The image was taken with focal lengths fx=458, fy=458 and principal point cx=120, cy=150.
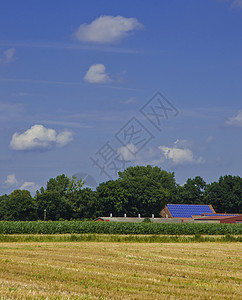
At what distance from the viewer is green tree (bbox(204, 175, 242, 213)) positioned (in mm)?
153000

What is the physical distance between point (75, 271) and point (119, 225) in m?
49.3

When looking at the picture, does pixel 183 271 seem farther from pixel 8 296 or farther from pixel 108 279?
pixel 8 296

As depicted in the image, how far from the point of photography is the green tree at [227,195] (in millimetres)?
153000

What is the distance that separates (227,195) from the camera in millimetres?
153625

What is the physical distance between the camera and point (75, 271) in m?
21.2

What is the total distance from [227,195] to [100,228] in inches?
3653

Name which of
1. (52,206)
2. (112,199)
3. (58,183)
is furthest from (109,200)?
(58,183)

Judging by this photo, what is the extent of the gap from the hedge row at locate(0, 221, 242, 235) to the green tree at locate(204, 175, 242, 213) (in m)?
79.5

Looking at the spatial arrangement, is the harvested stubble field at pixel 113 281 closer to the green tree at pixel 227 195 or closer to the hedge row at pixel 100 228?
the hedge row at pixel 100 228

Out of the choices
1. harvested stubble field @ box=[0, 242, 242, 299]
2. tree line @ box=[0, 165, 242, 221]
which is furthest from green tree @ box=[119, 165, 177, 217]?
harvested stubble field @ box=[0, 242, 242, 299]

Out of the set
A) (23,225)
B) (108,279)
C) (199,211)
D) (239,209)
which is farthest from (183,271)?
(239,209)

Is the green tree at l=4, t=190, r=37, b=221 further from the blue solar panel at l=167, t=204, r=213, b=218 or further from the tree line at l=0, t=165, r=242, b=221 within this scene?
the blue solar panel at l=167, t=204, r=213, b=218

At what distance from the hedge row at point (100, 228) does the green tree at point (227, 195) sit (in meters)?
79.5

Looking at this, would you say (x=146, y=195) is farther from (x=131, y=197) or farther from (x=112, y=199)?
(x=112, y=199)
